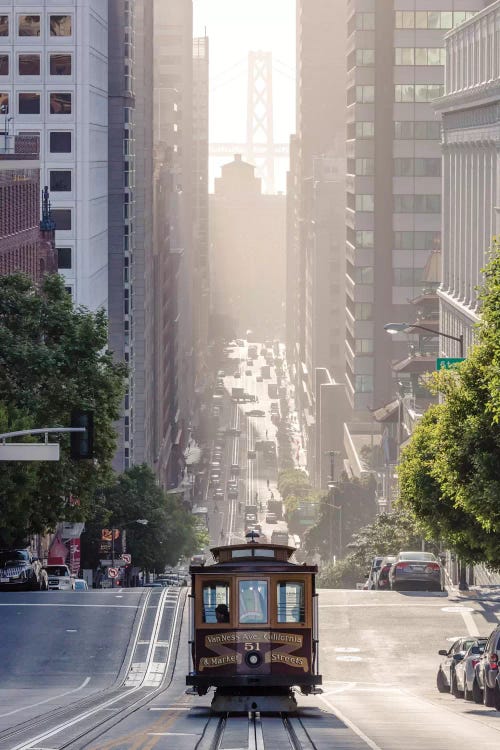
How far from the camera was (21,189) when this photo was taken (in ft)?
326

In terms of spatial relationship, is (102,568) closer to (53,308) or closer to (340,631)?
(53,308)

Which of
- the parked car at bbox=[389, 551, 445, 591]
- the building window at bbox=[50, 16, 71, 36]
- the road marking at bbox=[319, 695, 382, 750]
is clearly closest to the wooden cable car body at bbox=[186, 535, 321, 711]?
the road marking at bbox=[319, 695, 382, 750]

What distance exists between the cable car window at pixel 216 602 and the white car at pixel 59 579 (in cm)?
3445

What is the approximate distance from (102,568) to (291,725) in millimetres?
82472

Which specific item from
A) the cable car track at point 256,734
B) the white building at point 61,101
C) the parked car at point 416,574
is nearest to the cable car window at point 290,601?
the cable car track at point 256,734

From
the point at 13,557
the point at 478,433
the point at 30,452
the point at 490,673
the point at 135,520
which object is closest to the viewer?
the point at 490,673

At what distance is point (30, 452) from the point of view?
4281 cm

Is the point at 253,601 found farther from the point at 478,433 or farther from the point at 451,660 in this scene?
the point at 478,433

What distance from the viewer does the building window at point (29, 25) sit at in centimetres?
13388

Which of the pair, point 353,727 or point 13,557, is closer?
point 353,727

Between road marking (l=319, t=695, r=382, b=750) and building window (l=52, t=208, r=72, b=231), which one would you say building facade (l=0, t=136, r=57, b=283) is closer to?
building window (l=52, t=208, r=72, b=231)

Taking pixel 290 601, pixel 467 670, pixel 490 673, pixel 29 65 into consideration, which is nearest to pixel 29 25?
pixel 29 65

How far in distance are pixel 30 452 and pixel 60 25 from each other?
321 ft

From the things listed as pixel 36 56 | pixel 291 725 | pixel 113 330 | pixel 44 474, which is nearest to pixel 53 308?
pixel 44 474
